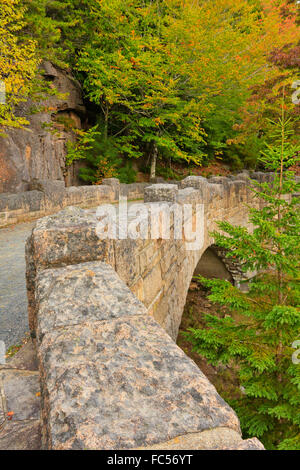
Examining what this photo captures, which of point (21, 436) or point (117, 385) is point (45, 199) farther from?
point (117, 385)

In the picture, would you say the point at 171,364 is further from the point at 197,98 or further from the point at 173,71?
the point at 197,98

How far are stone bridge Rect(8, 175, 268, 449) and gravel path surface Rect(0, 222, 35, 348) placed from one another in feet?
2.89

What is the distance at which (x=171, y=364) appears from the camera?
116 centimetres

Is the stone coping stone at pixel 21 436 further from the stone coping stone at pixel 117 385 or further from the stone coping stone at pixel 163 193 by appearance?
the stone coping stone at pixel 163 193

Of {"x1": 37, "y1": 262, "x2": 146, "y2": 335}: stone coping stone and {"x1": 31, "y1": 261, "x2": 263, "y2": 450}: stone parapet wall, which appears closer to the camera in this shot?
{"x1": 31, "y1": 261, "x2": 263, "y2": 450}: stone parapet wall

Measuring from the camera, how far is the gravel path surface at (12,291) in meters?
2.87

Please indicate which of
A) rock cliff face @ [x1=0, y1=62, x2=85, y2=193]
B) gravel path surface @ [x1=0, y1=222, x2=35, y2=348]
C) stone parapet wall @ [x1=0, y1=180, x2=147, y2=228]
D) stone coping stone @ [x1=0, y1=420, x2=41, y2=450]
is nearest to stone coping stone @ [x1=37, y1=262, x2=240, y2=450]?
stone coping stone @ [x1=0, y1=420, x2=41, y2=450]

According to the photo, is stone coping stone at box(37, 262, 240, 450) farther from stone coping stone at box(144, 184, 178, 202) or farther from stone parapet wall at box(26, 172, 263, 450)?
stone coping stone at box(144, 184, 178, 202)

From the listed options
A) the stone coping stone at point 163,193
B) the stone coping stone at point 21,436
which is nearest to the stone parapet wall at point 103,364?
the stone coping stone at point 21,436

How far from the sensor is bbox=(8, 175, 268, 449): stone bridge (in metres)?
0.89

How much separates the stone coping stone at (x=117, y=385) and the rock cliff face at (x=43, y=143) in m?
9.59

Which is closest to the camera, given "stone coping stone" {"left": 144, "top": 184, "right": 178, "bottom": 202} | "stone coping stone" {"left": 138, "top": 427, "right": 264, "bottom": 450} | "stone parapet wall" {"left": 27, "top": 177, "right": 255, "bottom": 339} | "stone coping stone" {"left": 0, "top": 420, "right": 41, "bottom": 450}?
"stone coping stone" {"left": 138, "top": 427, "right": 264, "bottom": 450}

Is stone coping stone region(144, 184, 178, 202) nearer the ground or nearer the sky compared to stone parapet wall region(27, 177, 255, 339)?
nearer the sky

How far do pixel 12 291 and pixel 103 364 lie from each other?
321 cm
